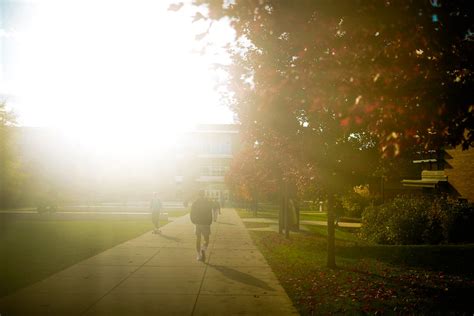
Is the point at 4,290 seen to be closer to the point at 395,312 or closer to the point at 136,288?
the point at 136,288

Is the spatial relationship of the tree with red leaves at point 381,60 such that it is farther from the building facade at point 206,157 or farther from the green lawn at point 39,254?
the building facade at point 206,157

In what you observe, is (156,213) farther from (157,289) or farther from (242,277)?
(157,289)

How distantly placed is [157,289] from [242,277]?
2.07 m

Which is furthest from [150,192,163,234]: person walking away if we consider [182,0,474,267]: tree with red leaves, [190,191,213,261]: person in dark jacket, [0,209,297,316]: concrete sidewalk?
[182,0,474,267]: tree with red leaves

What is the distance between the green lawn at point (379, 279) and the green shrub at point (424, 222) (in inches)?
95.7

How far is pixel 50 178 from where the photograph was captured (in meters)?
39.5

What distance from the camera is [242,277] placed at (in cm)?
899

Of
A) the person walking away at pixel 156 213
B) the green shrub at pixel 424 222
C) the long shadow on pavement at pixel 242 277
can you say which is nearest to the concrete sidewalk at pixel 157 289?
the long shadow on pavement at pixel 242 277

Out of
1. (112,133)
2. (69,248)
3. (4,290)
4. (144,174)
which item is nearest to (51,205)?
(69,248)

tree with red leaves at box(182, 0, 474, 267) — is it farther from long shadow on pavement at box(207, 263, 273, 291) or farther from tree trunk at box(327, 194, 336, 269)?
tree trunk at box(327, 194, 336, 269)

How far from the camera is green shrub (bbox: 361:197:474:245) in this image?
14.0 meters

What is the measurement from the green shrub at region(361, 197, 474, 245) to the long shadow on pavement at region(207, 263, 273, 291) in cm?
809

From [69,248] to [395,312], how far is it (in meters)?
10.5

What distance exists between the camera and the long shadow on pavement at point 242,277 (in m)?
8.22
